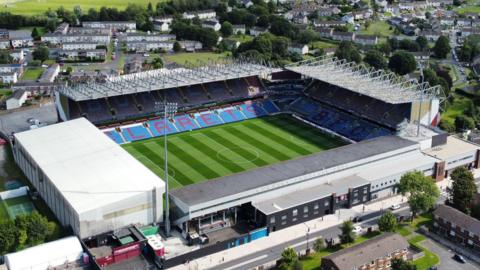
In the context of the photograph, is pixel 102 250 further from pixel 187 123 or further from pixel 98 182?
pixel 187 123

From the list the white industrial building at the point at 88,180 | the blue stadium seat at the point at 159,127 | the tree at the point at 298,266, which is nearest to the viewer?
the tree at the point at 298,266

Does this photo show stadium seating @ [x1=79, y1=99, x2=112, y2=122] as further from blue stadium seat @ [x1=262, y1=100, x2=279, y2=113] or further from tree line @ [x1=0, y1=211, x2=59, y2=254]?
tree line @ [x1=0, y1=211, x2=59, y2=254]

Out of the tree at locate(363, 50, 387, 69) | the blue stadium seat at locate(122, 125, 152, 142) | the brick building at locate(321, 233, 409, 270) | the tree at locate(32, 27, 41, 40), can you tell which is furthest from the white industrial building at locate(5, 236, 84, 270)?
the tree at locate(32, 27, 41, 40)

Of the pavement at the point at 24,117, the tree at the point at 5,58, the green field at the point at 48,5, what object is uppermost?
the green field at the point at 48,5

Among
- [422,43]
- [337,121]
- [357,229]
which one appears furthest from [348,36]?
[357,229]

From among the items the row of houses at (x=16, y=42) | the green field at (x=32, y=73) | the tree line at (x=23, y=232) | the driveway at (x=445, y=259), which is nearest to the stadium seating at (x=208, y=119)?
the tree line at (x=23, y=232)

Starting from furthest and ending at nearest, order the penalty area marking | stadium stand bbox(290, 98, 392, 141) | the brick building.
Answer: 1. stadium stand bbox(290, 98, 392, 141)
2. the penalty area marking
3. the brick building

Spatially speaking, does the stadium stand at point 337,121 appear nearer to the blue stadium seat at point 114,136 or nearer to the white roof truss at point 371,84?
the white roof truss at point 371,84
